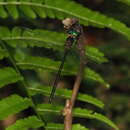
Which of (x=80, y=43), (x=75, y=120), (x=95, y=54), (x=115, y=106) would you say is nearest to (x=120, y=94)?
(x=115, y=106)

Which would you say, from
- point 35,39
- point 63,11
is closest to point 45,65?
point 35,39

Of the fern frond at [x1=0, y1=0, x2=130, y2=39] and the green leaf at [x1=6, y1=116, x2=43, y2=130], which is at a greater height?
the fern frond at [x1=0, y1=0, x2=130, y2=39]

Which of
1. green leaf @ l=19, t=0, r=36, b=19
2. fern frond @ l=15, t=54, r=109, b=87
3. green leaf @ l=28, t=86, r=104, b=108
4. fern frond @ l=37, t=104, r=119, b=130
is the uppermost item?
green leaf @ l=19, t=0, r=36, b=19

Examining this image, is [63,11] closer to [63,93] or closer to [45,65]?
[45,65]

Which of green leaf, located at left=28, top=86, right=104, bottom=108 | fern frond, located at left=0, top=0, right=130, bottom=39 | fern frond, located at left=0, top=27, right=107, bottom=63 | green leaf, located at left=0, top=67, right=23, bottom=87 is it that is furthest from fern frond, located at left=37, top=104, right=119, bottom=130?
fern frond, located at left=0, top=0, right=130, bottom=39

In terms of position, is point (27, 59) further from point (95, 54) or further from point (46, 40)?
point (95, 54)

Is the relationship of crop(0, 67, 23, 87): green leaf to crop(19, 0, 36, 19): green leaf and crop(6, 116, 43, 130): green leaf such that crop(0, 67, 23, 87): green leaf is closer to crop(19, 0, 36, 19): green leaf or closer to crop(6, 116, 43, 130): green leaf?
crop(6, 116, 43, 130): green leaf
